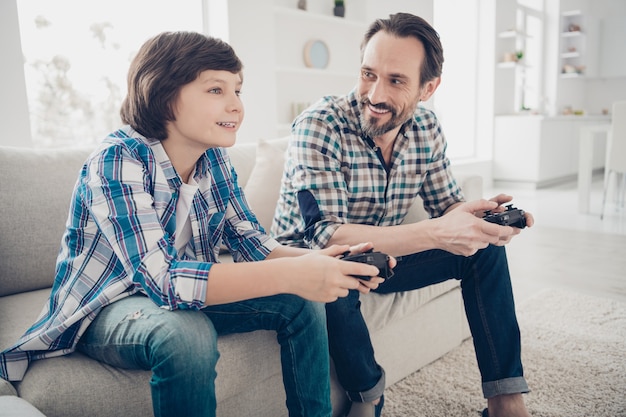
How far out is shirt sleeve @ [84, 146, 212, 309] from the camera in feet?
2.92

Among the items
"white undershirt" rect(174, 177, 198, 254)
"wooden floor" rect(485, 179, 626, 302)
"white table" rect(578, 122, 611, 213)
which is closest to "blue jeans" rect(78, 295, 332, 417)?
"white undershirt" rect(174, 177, 198, 254)

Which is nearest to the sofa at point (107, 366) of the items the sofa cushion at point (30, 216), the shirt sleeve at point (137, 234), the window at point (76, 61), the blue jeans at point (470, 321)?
the sofa cushion at point (30, 216)

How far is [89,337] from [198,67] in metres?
0.54

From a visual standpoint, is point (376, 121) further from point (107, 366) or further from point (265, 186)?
point (107, 366)

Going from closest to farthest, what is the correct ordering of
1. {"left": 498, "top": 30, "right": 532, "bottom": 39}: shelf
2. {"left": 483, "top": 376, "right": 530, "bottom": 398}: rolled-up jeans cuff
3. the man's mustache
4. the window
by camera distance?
{"left": 483, "top": 376, "right": 530, "bottom": 398}: rolled-up jeans cuff
the man's mustache
the window
{"left": 498, "top": 30, "right": 532, "bottom": 39}: shelf

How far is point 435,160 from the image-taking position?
5.28 ft

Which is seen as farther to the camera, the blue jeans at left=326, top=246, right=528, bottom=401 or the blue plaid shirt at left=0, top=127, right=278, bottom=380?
the blue jeans at left=326, top=246, right=528, bottom=401

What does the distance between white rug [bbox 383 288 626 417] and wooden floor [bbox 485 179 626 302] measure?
1.20 feet

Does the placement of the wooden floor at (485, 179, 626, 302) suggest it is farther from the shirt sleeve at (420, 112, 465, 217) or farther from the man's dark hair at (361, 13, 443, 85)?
the man's dark hair at (361, 13, 443, 85)

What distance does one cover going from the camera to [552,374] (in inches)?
64.8

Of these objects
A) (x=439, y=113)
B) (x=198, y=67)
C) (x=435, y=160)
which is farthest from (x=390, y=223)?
(x=439, y=113)

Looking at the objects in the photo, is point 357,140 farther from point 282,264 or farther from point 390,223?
point 282,264

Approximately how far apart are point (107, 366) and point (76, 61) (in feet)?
8.13

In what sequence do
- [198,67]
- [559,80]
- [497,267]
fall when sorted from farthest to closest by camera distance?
[559,80] < [497,267] < [198,67]
